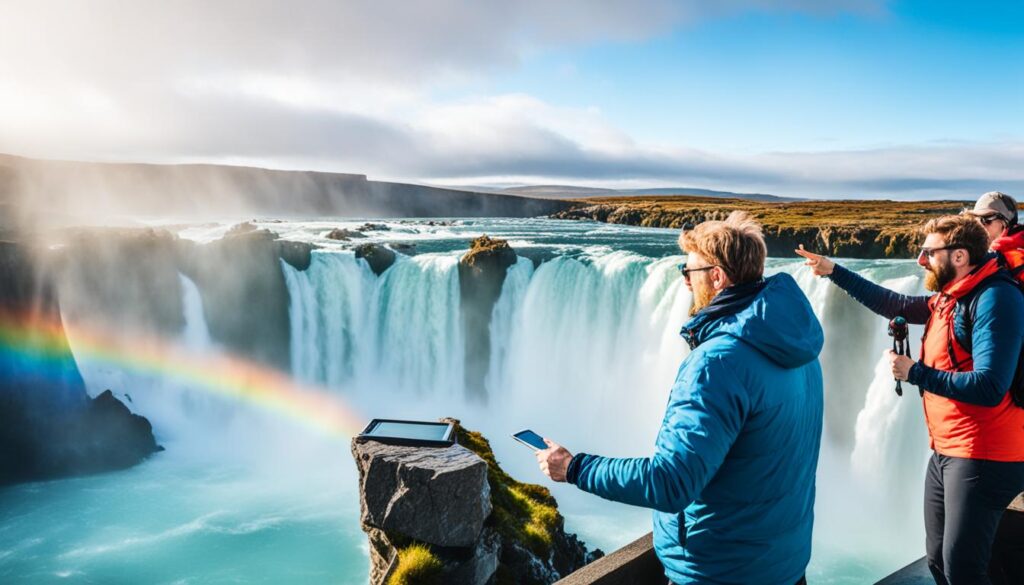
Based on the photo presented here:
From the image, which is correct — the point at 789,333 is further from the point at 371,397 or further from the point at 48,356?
the point at 48,356

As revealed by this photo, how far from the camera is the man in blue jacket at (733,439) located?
176cm

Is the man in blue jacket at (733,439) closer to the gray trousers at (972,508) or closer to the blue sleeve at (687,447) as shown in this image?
the blue sleeve at (687,447)

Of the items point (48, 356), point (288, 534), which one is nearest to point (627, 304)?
point (288, 534)

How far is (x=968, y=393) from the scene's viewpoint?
2.53 meters

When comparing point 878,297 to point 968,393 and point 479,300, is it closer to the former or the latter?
point 968,393

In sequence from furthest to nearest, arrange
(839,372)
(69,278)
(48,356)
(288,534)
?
(69,278) → (48,356) → (839,372) → (288,534)

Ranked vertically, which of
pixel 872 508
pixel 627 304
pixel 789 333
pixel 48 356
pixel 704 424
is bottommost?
pixel 872 508

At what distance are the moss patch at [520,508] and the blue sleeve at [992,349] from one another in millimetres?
4571

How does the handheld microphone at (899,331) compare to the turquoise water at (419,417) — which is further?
the turquoise water at (419,417)

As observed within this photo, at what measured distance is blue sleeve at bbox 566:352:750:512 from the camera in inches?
68.4

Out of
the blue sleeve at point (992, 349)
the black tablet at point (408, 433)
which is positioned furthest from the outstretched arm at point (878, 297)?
the black tablet at point (408, 433)

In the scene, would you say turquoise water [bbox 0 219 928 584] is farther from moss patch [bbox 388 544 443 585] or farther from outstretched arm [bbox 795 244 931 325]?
outstretched arm [bbox 795 244 931 325]

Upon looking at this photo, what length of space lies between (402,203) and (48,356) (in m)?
50.4

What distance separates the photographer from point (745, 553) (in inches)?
→ 78.1
